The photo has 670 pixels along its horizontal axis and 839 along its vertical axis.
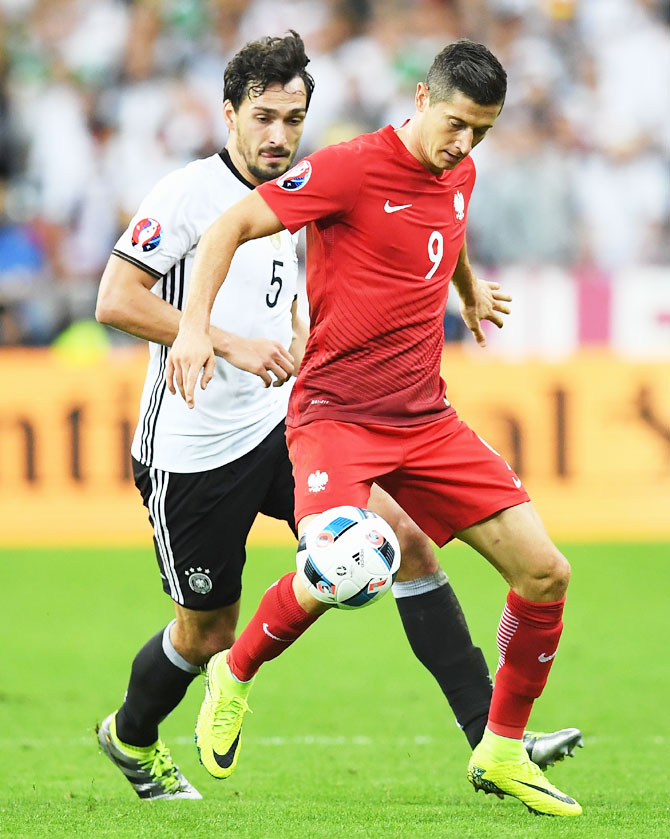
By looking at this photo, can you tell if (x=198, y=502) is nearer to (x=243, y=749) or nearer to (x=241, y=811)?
(x=241, y=811)

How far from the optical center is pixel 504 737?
15.3 ft

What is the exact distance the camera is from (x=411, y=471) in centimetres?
465

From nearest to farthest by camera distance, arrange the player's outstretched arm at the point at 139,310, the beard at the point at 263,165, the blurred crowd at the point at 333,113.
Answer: the player's outstretched arm at the point at 139,310
the beard at the point at 263,165
the blurred crowd at the point at 333,113

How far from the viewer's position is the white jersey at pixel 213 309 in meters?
4.97

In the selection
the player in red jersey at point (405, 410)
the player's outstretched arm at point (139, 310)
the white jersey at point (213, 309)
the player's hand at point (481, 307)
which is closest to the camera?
the player in red jersey at point (405, 410)

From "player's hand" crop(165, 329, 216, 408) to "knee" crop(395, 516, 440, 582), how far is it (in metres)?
1.14

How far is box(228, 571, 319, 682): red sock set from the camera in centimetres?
456

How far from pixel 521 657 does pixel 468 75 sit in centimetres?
188

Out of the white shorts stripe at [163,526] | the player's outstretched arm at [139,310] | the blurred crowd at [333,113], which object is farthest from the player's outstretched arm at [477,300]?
the blurred crowd at [333,113]

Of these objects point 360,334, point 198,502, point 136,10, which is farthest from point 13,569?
point 136,10

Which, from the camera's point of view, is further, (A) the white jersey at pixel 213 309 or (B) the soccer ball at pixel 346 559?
(A) the white jersey at pixel 213 309

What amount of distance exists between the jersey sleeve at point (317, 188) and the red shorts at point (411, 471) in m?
0.69

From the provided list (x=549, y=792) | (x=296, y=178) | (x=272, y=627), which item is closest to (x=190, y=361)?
(x=296, y=178)

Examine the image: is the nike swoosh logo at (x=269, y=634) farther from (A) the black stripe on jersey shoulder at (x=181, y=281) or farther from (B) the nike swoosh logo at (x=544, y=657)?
(A) the black stripe on jersey shoulder at (x=181, y=281)
